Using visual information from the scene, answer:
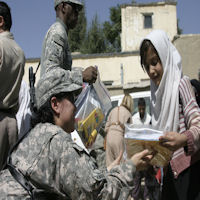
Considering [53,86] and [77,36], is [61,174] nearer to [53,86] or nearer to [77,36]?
[53,86]

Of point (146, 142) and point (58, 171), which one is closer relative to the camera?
point (58, 171)

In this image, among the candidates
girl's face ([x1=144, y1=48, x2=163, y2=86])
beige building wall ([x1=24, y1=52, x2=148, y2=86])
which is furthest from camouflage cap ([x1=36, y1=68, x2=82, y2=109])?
beige building wall ([x1=24, y1=52, x2=148, y2=86])

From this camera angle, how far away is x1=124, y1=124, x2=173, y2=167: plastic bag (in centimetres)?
181

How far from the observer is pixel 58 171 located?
1.69 m

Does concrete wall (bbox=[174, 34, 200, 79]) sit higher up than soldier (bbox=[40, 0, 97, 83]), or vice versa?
soldier (bbox=[40, 0, 97, 83])

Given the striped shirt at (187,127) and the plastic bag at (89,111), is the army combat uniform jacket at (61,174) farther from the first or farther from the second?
the plastic bag at (89,111)

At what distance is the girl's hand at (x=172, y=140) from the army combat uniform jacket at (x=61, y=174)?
26 centimetres

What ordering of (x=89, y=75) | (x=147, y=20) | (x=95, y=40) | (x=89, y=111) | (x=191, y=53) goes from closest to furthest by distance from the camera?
(x=89, y=75), (x=89, y=111), (x=191, y=53), (x=147, y=20), (x=95, y=40)

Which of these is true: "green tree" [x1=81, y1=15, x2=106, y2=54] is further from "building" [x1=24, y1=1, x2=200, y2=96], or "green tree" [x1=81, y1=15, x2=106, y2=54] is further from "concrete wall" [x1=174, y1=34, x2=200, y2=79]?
"concrete wall" [x1=174, y1=34, x2=200, y2=79]

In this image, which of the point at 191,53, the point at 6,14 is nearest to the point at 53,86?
the point at 6,14

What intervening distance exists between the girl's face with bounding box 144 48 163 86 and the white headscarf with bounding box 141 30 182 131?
0.06 meters

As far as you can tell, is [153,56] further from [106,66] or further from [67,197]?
[106,66]

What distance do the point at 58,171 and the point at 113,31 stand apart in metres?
38.6

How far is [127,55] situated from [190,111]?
20.4 metres
